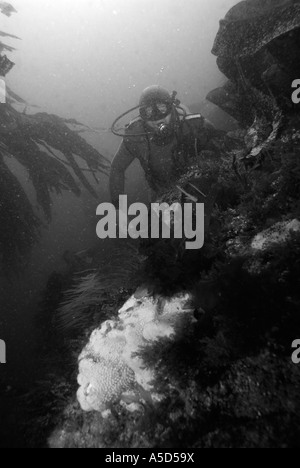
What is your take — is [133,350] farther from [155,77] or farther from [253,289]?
[155,77]

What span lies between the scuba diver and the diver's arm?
0.58 ft

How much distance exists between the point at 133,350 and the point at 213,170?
232 centimetres

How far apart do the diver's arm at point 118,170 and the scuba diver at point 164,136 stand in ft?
0.58

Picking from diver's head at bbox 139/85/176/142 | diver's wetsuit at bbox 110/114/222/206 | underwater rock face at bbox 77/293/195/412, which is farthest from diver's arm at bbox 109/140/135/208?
underwater rock face at bbox 77/293/195/412

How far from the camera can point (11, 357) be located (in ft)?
17.6

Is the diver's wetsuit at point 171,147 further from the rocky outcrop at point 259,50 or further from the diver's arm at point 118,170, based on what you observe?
the rocky outcrop at point 259,50

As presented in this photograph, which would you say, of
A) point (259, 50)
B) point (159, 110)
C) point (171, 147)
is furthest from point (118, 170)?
point (259, 50)

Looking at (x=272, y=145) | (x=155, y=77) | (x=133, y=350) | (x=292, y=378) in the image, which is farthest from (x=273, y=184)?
(x=155, y=77)

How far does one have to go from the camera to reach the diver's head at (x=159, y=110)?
4.76 meters

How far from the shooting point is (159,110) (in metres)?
4.80

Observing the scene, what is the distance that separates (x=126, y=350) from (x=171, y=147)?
12.4 feet

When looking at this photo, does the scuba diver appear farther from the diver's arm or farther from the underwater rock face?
the underwater rock face

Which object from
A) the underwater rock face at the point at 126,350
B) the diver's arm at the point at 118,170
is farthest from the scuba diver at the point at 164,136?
the underwater rock face at the point at 126,350

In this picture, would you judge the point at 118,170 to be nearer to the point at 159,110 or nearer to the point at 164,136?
the point at 164,136
